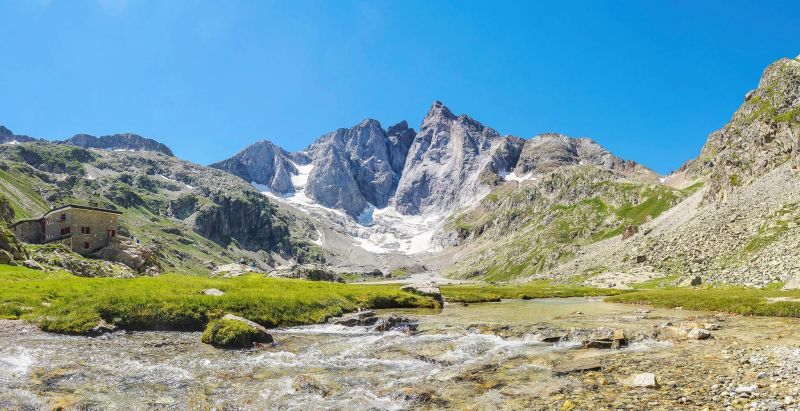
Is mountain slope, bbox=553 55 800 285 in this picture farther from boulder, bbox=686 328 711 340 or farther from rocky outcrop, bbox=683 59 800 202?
boulder, bbox=686 328 711 340

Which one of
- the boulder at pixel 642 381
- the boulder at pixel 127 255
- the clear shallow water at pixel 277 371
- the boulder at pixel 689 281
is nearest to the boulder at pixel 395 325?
the clear shallow water at pixel 277 371

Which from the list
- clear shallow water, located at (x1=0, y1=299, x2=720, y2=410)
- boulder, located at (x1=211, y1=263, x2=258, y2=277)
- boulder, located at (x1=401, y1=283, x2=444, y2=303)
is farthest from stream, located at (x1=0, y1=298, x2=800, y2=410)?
boulder, located at (x1=211, y1=263, x2=258, y2=277)

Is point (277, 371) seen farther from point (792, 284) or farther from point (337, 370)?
point (792, 284)

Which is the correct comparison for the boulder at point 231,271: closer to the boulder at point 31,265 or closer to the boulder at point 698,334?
the boulder at point 31,265

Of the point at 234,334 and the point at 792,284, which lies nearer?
the point at 234,334

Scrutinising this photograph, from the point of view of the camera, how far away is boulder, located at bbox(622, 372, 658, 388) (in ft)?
53.9

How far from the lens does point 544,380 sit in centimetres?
1903

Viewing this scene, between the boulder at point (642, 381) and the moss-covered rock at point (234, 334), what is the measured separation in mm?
21490

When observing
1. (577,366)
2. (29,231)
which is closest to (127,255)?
(29,231)

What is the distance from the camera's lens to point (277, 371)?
2205 cm

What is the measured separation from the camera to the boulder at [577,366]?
19984 mm

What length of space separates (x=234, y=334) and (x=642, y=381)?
74.3ft

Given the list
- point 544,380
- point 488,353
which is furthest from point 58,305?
point 544,380

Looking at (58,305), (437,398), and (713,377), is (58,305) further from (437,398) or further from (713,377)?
(713,377)
